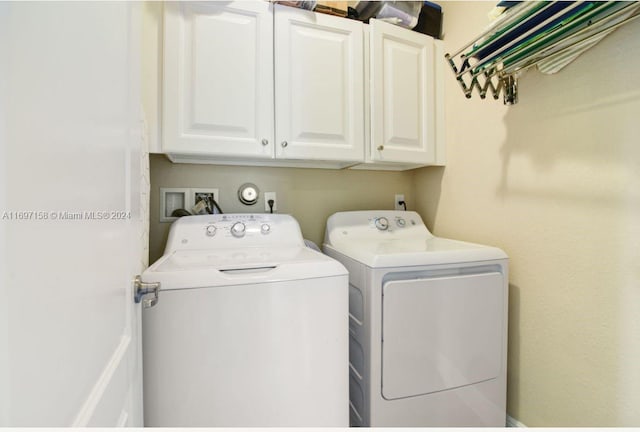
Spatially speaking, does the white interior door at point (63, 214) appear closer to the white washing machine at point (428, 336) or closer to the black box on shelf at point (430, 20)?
the white washing machine at point (428, 336)

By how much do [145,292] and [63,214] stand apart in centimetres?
39

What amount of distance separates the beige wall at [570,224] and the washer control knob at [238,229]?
127 cm

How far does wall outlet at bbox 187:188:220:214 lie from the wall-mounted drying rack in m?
1.41

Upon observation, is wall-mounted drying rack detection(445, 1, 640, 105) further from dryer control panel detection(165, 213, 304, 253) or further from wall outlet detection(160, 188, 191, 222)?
wall outlet detection(160, 188, 191, 222)

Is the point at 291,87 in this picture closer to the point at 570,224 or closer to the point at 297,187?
the point at 297,187

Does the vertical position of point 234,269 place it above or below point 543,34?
below

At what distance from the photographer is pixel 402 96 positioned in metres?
1.54

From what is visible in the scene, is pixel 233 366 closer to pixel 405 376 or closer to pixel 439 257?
pixel 405 376

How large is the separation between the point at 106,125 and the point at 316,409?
1001 mm

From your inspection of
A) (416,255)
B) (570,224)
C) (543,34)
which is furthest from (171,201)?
(570,224)

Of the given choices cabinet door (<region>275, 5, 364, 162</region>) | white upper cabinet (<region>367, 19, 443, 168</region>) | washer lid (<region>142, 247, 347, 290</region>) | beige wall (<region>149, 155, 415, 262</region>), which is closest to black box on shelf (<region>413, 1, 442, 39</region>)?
white upper cabinet (<region>367, 19, 443, 168</region>)

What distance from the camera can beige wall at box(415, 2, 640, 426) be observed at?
902mm

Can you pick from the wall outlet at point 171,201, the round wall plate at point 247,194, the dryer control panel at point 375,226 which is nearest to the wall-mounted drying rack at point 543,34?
the dryer control panel at point 375,226

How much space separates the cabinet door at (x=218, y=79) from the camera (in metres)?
1.21
